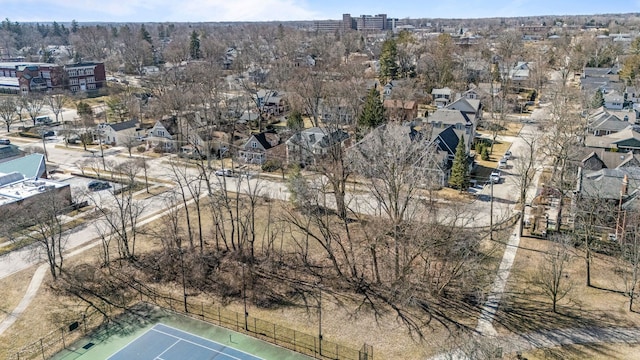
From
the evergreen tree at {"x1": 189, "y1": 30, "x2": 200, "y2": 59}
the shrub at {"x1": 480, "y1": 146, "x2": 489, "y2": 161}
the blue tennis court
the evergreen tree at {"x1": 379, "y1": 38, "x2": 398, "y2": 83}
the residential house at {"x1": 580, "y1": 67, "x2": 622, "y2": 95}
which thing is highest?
the evergreen tree at {"x1": 189, "y1": 30, "x2": 200, "y2": 59}

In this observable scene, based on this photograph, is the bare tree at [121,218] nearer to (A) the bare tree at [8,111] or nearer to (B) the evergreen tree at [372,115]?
(B) the evergreen tree at [372,115]

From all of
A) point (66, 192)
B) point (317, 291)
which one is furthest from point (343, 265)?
point (66, 192)

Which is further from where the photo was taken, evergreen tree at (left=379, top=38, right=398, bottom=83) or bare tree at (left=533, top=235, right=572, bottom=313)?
evergreen tree at (left=379, top=38, right=398, bottom=83)

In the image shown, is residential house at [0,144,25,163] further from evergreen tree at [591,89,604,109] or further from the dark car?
evergreen tree at [591,89,604,109]

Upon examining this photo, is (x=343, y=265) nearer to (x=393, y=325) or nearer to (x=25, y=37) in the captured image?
(x=393, y=325)

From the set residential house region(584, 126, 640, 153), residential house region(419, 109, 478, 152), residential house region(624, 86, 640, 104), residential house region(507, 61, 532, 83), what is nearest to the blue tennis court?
residential house region(419, 109, 478, 152)

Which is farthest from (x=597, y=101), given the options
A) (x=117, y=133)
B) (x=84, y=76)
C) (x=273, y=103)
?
(x=84, y=76)

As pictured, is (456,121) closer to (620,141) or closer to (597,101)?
(620,141)
